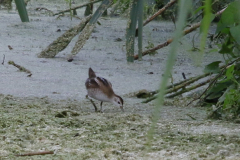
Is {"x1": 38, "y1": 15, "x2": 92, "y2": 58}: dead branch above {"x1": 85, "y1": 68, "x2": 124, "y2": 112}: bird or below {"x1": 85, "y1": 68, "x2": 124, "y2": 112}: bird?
above

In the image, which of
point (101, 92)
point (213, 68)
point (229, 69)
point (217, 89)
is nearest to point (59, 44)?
point (101, 92)

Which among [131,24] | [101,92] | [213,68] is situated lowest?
[101,92]

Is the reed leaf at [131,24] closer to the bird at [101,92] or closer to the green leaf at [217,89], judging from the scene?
the bird at [101,92]

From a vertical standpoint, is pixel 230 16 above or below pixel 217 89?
above

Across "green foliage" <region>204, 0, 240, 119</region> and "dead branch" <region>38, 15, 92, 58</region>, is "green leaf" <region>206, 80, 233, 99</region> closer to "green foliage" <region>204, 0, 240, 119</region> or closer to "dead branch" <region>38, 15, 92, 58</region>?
"green foliage" <region>204, 0, 240, 119</region>

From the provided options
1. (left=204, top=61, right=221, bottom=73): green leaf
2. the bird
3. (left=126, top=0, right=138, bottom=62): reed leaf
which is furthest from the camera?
the bird

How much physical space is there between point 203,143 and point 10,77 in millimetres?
2036

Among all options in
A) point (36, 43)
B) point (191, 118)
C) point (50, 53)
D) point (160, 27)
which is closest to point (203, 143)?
point (191, 118)

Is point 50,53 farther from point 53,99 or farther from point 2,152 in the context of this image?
point 2,152

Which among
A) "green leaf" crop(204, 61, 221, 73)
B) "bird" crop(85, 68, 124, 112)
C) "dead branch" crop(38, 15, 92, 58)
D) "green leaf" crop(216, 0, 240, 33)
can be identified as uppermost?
"green leaf" crop(216, 0, 240, 33)

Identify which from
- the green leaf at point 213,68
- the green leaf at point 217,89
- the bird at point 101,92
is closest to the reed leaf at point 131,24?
the bird at point 101,92

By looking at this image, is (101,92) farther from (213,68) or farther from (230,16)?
(230,16)

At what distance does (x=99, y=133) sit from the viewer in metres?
1.65

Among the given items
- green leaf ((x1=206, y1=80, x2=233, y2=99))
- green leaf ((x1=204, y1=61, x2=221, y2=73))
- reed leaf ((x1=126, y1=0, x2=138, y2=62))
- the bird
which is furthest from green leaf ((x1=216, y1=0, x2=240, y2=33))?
the bird
